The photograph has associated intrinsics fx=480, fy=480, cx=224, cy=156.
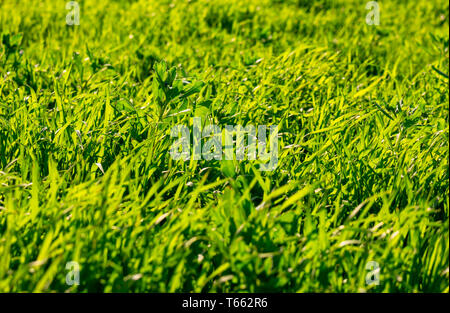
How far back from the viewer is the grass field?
53.6 inches

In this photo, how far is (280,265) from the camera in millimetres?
1352

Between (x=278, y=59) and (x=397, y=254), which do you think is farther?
(x=278, y=59)

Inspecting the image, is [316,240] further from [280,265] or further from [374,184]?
[374,184]

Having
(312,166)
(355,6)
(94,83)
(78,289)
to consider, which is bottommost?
(78,289)

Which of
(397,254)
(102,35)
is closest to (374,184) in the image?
(397,254)

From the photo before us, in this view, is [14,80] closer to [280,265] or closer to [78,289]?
[78,289]

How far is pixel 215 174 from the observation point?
1.88 metres

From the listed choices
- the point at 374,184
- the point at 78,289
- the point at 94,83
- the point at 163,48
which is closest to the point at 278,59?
the point at 163,48

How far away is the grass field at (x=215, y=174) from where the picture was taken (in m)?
1.36

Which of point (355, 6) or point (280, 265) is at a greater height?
point (355, 6)

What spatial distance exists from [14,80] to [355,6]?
3.41 metres

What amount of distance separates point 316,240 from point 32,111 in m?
1.46
